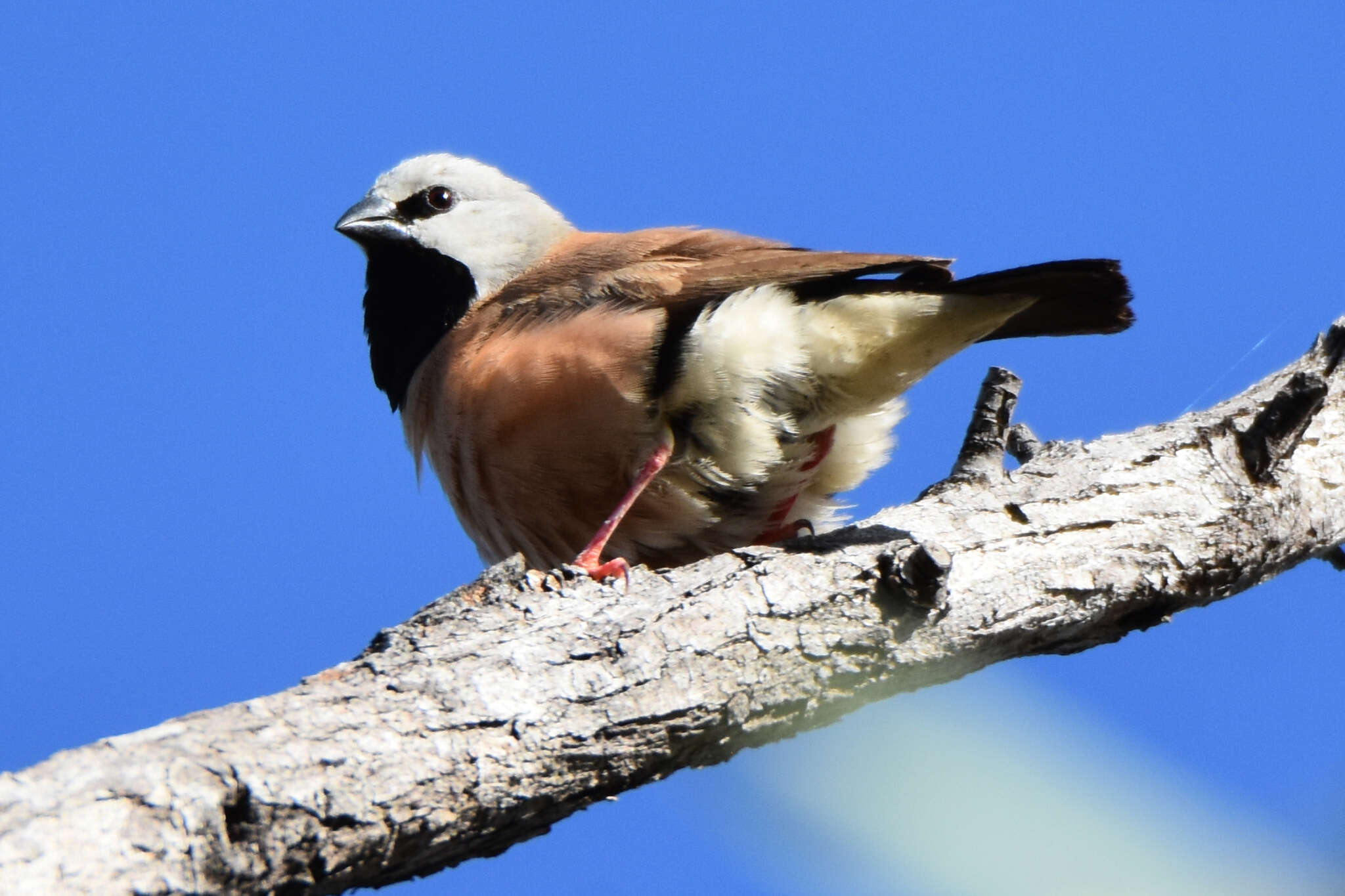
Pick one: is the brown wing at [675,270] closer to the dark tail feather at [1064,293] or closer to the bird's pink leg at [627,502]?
the dark tail feather at [1064,293]

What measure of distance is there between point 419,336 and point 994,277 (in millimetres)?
2363

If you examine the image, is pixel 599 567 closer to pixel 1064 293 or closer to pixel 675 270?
pixel 675 270

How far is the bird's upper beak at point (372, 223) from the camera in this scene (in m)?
5.67

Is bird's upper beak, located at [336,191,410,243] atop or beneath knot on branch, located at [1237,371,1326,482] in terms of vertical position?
atop

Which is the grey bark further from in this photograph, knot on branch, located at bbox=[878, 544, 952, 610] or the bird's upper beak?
the bird's upper beak

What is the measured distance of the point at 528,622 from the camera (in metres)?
3.23

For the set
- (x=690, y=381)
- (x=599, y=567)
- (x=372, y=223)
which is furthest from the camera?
(x=372, y=223)

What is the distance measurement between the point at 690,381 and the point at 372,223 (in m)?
2.05

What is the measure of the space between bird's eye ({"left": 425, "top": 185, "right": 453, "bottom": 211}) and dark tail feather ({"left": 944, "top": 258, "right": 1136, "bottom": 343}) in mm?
2476

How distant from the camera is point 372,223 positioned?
5.69 metres

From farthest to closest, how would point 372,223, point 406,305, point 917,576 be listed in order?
point 372,223 < point 406,305 < point 917,576

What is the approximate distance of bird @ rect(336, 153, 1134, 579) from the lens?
4367 millimetres

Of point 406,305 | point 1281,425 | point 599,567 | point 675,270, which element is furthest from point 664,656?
point 406,305

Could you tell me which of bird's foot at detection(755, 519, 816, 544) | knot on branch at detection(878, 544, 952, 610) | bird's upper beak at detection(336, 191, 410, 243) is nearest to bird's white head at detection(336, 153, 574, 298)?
bird's upper beak at detection(336, 191, 410, 243)
